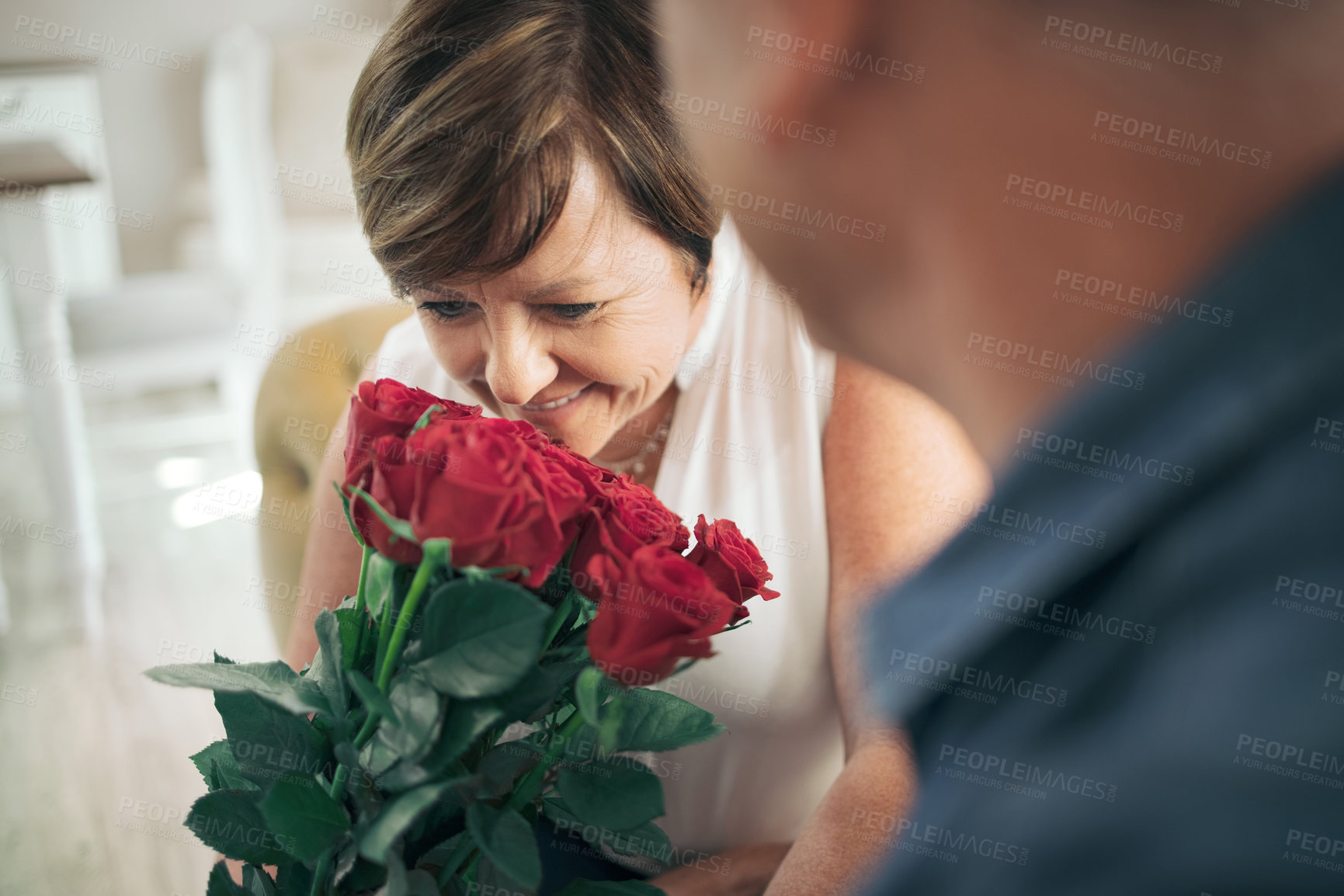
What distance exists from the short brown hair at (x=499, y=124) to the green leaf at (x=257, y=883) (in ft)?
1.36

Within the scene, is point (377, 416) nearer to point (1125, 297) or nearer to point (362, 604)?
point (362, 604)

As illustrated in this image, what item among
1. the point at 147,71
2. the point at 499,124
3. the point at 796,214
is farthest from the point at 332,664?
the point at 147,71

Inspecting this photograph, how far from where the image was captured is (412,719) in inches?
17.6

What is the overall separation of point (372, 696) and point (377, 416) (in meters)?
0.15

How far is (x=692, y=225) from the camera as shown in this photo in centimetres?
73

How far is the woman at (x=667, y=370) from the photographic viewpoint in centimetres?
64

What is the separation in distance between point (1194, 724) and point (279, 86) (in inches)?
82.2

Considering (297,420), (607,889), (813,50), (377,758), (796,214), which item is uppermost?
(813,50)

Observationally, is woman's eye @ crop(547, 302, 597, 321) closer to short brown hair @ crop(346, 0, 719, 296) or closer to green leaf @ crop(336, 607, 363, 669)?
short brown hair @ crop(346, 0, 719, 296)

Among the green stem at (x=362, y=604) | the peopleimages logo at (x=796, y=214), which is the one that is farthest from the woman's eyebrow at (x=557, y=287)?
the green stem at (x=362, y=604)

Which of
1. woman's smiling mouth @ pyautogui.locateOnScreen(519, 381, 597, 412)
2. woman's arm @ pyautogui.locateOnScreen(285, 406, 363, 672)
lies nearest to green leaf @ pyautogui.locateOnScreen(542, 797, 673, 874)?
woman's smiling mouth @ pyautogui.locateOnScreen(519, 381, 597, 412)

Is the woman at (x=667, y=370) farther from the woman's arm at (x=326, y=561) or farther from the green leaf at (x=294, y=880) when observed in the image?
the green leaf at (x=294, y=880)

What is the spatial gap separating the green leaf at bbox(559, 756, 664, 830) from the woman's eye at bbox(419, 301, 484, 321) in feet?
1.22

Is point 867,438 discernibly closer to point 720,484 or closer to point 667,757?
point 720,484
